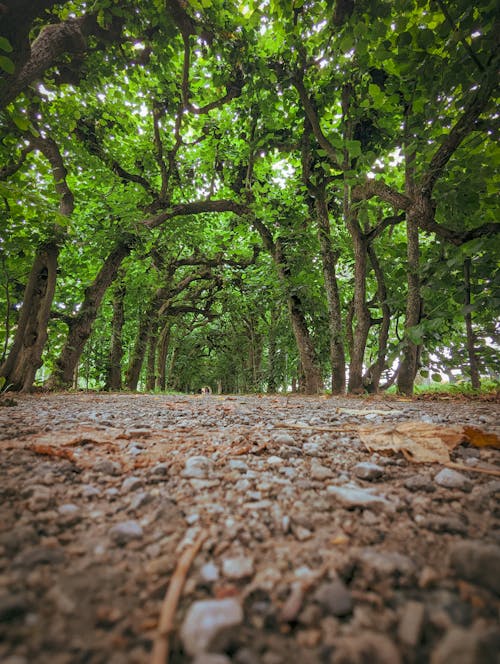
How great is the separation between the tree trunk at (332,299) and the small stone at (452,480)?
5350 millimetres

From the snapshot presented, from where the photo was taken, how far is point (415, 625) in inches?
21.6

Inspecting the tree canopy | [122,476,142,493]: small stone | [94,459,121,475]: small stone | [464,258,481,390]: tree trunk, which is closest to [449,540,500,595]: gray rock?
[122,476,142,493]: small stone

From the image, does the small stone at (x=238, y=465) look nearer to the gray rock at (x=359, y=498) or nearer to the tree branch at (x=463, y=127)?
the gray rock at (x=359, y=498)

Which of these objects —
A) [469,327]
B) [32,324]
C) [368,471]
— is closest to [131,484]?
[368,471]

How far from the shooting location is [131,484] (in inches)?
45.9

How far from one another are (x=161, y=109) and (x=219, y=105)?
50.6 inches

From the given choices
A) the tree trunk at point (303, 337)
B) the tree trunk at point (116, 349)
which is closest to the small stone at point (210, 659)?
the tree trunk at point (303, 337)

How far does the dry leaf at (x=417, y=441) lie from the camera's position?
140cm

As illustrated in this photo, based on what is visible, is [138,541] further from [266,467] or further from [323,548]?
[266,467]

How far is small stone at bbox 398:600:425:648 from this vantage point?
53 cm

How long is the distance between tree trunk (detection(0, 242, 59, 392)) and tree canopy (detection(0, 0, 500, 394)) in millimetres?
29

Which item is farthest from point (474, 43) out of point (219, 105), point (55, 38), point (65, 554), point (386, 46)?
point (219, 105)

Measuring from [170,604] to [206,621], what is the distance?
87 millimetres

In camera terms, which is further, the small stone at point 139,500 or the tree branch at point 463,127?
the tree branch at point 463,127
